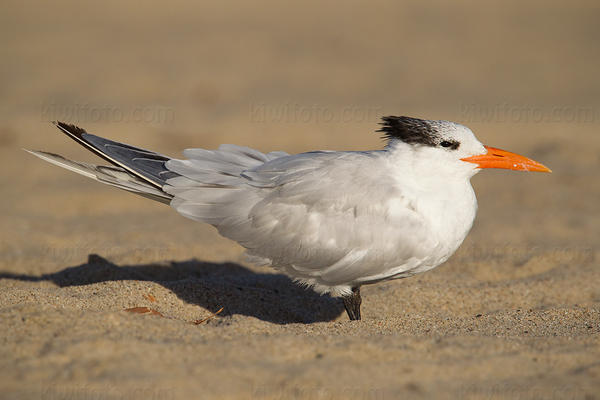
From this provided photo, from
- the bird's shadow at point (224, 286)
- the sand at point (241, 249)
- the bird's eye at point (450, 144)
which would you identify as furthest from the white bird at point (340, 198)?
the bird's shadow at point (224, 286)

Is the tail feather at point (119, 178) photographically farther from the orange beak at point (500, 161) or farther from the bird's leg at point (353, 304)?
the orange beak at point (500, 161)

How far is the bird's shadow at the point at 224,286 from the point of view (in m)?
4.57

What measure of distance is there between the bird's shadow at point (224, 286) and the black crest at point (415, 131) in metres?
1.44

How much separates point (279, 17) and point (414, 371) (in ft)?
46.5

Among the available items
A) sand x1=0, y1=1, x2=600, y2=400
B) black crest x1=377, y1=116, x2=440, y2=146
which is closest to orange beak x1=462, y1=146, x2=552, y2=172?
black crest x1=377, y1=116, x2=440, y2=146

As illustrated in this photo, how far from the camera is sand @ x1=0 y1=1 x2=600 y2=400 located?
2.98 metres

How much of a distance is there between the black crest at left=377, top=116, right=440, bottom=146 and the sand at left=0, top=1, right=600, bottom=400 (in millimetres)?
1075

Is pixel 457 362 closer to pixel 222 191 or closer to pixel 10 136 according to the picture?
pixel 222 191

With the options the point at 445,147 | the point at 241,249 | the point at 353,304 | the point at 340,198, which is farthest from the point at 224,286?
the point at 445,147

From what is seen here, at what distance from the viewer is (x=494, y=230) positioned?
6.57m

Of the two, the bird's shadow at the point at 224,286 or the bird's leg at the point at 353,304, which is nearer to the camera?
the bird's leg at the point at 353,304

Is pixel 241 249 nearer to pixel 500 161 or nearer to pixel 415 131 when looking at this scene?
pixel 415 131

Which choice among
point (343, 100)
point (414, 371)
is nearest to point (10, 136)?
point (343, 100)

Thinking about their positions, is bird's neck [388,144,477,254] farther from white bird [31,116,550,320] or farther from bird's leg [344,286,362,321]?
bird's leg [344,286,362,321]
